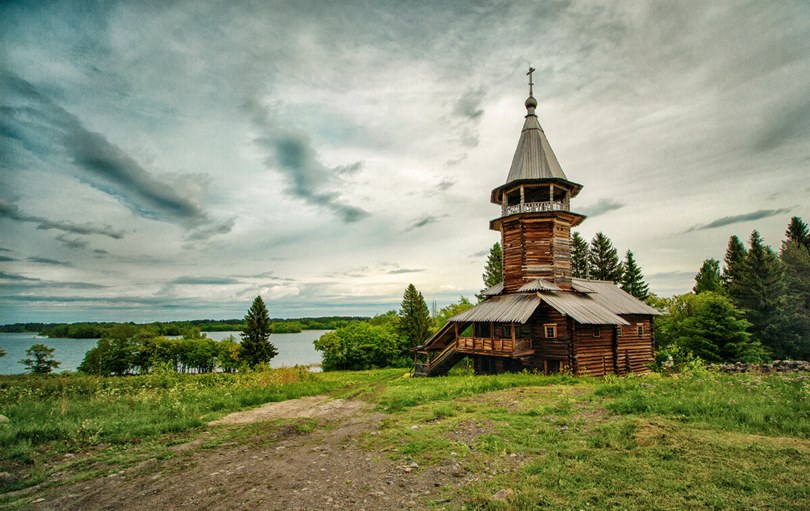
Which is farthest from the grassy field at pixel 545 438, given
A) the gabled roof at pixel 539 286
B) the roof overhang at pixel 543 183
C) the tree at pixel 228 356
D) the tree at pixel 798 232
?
the tree at pixel 798 232

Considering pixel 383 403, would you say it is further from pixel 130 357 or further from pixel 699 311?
pixel 130 357

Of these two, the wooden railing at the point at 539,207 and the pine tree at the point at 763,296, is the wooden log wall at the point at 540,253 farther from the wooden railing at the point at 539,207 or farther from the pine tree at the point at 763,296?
the pine tree at the point at 763,296

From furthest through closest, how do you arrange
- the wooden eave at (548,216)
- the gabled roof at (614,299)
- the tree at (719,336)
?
the tree at (719,336) → the gabled roof at (614,299) → the wooden eave at (548,216)

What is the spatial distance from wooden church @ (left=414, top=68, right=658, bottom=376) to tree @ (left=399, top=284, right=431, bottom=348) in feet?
96.6

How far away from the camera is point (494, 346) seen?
23734mm

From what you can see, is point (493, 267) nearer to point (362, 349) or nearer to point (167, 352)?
point (362, 349)

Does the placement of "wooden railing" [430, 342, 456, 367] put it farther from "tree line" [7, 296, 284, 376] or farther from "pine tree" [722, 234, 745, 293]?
"pine tree" [722, 234, 745, 293]

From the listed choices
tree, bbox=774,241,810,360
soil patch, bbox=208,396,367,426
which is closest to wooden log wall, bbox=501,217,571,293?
soil patch, bbox=208,396,367,426

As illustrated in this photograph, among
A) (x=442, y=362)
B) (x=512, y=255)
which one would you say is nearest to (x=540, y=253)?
(x=512, y=255)

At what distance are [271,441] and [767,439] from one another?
37.5 feet

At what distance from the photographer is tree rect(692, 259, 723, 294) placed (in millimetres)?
49431

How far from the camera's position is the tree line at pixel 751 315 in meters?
29.6

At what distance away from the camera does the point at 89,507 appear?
5738mm

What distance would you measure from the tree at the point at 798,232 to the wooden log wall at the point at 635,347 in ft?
162
